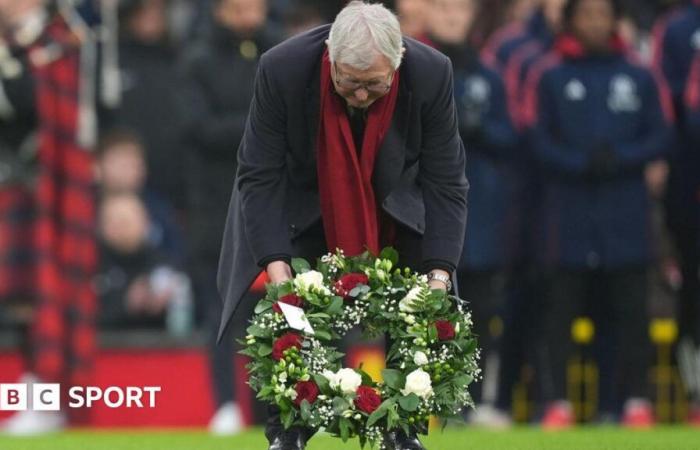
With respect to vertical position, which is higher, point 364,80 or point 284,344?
point 364,80

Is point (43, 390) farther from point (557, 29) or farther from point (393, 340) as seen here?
point (393, 340)

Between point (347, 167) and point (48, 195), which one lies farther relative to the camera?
point (48, 195)

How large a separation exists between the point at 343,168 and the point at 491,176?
14.8ft

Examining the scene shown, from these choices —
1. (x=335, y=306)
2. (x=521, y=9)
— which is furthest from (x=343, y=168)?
(x=521, y=9)

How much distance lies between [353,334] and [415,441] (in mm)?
4696

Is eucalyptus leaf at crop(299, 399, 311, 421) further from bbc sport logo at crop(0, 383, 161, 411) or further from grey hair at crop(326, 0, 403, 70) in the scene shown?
bbc sport logo at crop(0, 383, 161, 411)

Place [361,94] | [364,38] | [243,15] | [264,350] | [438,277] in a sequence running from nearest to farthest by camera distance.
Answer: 1. [364,38]
2. [361,94]
3. [264,350]
4. [438,277]
5. [243,15]

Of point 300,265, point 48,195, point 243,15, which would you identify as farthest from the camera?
point 48,195

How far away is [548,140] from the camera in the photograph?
12469 millimetres

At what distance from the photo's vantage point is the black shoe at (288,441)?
8.21m

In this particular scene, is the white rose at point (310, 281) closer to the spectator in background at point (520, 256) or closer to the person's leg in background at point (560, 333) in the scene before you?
the person's leg in background at point (560, 333)

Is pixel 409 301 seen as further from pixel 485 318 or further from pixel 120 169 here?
pixel 120 169

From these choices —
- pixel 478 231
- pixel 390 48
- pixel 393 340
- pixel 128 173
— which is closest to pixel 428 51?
pixel 390 48

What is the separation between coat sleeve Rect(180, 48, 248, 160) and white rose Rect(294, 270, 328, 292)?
13.9 ft
